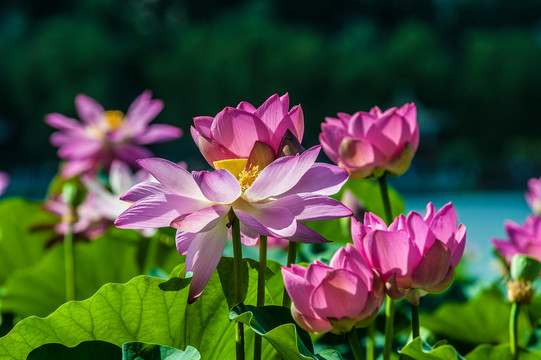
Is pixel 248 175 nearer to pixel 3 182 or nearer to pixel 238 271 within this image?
pixel 238 271

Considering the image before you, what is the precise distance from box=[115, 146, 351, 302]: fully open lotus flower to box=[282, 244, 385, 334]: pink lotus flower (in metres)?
0.02

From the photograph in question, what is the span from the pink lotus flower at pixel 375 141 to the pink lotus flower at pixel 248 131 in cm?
8

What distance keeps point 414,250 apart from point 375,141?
0.38 ft

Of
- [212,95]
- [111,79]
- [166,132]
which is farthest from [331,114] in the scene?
[166,132]

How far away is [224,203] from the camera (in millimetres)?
304

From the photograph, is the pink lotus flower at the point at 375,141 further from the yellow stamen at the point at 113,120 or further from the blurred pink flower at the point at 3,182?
the yellow stamen at the point at 113,120

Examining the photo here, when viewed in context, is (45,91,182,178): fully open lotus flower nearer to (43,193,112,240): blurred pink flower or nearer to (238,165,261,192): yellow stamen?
(43,193,112,240): blurred pink flower

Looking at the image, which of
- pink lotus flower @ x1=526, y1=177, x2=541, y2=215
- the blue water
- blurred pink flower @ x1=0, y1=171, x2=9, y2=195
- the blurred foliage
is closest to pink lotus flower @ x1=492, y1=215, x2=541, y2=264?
pink lotus flower @ x1=526, y1=177, x2=541, y2=215

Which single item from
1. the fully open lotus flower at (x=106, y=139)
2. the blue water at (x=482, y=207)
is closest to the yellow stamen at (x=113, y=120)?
the fully open lotus flower at (x=106, y=139)

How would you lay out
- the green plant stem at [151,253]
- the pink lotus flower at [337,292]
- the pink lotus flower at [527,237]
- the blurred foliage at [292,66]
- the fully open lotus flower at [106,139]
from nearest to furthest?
the pink lotus flower at [337,292], the pink lotus flower at [527,237], the green plant stem at [151,253], the fully open lotus flower at [106,139], the blurred foliage at [292,66]

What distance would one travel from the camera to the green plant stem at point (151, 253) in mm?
650

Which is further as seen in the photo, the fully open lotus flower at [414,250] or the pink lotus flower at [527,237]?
the pink lotus flower at [527,237]

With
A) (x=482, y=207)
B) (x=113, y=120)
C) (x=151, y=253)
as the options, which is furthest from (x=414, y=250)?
(x=482, y=207)

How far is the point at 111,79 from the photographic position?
1036 centimetres
